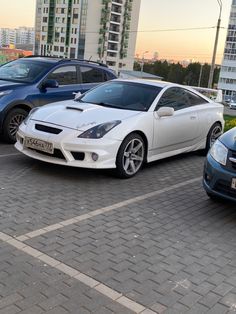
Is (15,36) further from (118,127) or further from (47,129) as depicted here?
(118,127)

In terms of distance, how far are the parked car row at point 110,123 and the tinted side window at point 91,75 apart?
0.29m

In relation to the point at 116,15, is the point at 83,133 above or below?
below

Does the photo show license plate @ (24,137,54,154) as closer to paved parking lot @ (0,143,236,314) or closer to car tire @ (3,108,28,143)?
paved parking lot @ (0,143,236,314)

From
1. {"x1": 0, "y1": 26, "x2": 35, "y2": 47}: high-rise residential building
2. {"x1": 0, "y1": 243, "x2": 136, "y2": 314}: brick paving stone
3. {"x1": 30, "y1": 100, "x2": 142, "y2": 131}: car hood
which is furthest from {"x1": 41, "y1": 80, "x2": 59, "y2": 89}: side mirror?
{"x1": 0, "y1": 26, "x2": 35, "y2": 47}: high-rise residential building

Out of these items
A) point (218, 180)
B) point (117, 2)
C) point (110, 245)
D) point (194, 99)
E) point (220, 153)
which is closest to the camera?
point (110, 245)

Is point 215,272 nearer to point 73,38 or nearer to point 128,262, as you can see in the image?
point 128,262

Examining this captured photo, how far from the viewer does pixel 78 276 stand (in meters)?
3.44

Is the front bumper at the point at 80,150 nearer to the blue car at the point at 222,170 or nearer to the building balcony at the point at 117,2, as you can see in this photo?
the blue car at the point at 222,170

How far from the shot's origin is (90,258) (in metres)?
3.77

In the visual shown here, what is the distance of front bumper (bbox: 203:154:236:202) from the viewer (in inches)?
191

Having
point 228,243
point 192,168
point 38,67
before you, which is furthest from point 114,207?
point 38,67

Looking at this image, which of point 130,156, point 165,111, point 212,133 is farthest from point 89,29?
point 130,156

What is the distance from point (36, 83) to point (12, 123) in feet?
3.12

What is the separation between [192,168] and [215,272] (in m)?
3.86
